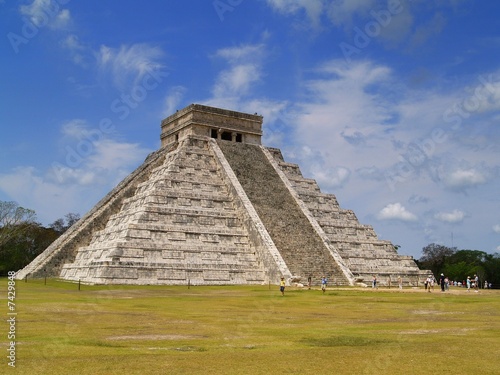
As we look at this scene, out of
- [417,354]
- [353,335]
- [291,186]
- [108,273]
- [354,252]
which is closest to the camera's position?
[417,354]

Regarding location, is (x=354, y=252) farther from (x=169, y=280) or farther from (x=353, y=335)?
(x=353, y=335)

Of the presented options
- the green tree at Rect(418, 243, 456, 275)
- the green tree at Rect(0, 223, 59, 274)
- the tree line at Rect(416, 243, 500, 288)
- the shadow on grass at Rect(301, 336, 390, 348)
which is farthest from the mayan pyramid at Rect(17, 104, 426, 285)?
the green tree at Rect(418, 243, 456, 275)

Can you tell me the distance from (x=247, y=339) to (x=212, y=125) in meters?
30.5

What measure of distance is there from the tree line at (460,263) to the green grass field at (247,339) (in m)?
44.9

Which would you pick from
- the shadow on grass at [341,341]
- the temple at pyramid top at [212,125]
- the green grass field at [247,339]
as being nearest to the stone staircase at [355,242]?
the temple at pyramid top at [212,125]

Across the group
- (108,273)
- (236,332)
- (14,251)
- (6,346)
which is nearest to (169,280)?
(108,273)

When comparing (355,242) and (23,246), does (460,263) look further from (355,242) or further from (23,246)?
(23,246)

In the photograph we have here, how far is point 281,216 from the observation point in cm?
3344

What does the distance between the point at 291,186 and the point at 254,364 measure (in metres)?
29.4

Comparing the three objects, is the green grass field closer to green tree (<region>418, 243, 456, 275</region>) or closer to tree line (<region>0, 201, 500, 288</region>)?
tree line (<region>0, 201, 500, 288</region>)

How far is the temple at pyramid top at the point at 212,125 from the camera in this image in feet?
129

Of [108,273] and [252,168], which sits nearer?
[108,273]

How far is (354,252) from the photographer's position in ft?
112

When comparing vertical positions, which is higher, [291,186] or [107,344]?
[291,186]
